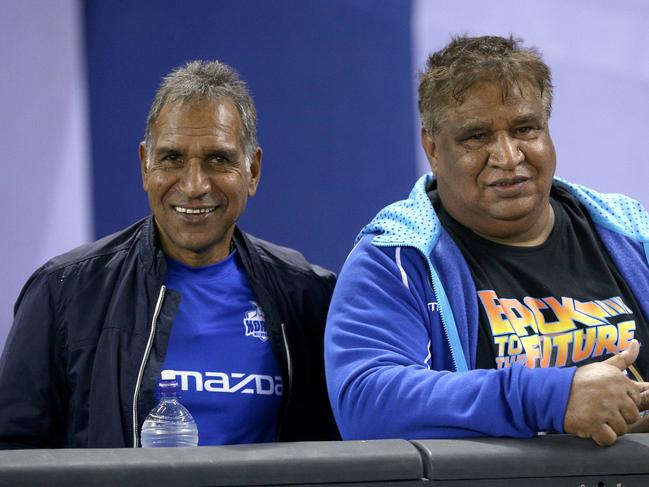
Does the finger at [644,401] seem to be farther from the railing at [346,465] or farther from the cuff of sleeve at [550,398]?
the railing at [346,465]

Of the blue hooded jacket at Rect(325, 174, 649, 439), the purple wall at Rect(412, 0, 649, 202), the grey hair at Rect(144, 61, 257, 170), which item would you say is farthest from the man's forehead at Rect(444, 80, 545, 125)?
the purple wall at Rect(412, 0, 649, 202)

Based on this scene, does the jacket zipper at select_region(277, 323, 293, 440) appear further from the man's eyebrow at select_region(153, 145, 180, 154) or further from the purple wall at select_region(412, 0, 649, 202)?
the purple wall at select_region(412, 0, 649, 202)

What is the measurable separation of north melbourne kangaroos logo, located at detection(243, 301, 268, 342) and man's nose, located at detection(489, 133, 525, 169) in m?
0.62

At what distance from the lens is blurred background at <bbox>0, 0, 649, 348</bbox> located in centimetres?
294

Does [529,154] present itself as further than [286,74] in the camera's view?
No

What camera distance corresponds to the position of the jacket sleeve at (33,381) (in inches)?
76.4

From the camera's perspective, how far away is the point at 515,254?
2.00 m

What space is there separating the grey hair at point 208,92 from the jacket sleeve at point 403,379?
18.1 inches

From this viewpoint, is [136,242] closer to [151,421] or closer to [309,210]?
[151,421]

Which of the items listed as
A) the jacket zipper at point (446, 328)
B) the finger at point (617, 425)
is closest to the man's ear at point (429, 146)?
the jacket zipper at point (446, 328)

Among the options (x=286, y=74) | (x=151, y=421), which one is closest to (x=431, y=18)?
(x=286, y=74)

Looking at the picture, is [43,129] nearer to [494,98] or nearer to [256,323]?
[256,323]

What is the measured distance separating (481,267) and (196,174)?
0.65m

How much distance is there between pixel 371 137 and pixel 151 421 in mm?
1526
